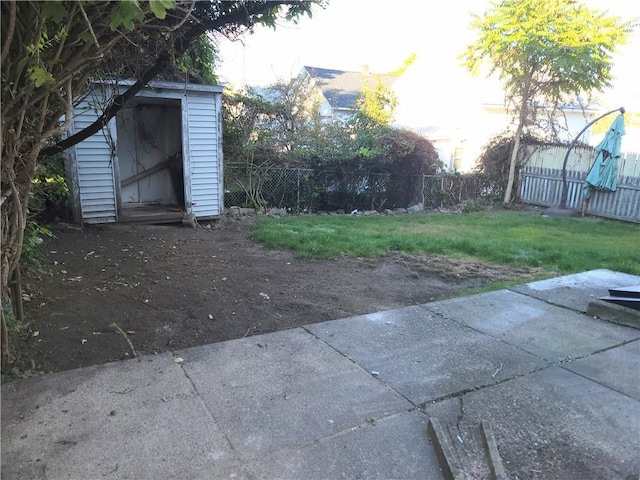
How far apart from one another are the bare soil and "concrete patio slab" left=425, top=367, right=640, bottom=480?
5.70 feet

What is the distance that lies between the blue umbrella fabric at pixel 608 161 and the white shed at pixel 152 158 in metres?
9.69

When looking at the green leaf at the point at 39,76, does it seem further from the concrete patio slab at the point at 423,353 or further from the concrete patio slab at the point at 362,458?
the concrete patio slab at the point at 423,353

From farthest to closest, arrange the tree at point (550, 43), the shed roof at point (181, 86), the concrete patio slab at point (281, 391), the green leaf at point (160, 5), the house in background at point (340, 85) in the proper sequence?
the house in background at point (340, 85), the tree at point (550, 43), the shed roof at point (181, 86), the concrete patio slab at point (281, 391), the green leaf at point (160, 5)

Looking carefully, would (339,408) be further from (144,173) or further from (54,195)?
(144,173)

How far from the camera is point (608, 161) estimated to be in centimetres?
1140

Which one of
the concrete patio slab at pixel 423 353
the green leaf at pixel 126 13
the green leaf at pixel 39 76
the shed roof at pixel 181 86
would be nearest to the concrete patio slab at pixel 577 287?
the concrete patio slab at pixel 423 353

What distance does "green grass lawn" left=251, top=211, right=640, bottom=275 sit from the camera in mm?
6777

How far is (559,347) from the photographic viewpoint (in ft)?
12.0

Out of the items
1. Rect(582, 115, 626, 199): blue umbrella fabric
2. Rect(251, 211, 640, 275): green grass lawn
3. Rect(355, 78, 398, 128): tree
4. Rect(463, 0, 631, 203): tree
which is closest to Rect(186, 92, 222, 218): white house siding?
Rect(251, 211, 640, 275): green grass lawn

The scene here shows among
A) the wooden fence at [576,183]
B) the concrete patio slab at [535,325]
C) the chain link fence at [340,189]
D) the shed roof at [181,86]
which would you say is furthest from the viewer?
the wooden fence at [576,183]

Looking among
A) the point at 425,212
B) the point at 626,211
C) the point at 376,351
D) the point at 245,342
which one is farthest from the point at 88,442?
the point at 626,211

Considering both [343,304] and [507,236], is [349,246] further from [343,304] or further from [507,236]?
[507,236]

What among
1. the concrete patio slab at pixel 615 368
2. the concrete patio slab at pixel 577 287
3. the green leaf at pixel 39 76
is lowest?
the concrete patio slab at pixel 615 368

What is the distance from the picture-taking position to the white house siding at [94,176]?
24.9 ft
